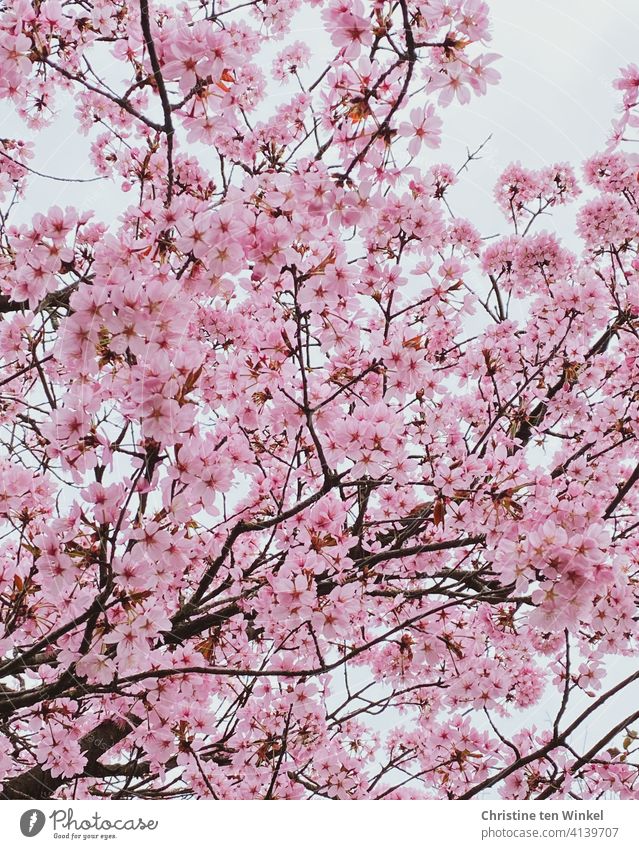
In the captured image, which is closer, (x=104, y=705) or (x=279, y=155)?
(x=104, y=705)

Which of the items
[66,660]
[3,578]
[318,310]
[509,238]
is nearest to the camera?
[66,660]

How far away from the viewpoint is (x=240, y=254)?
204 cm

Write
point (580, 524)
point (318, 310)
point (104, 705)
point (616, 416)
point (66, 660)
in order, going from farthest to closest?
1. point (616, 416)
2. point (104, 705)
3. point (318, 310)
4. point (66, 660)
5. point (580, 524)

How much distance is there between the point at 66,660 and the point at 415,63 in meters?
2.24

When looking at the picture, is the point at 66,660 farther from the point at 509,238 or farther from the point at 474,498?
the point at 509,238

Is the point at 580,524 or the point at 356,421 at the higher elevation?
the point at 356,421

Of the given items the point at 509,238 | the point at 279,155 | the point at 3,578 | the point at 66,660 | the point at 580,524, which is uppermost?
the point at 509,238

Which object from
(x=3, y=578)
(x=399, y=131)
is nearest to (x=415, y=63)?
(x=399, y=131)
